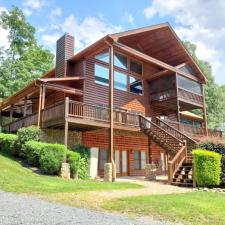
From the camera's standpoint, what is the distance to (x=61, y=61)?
1941 cm

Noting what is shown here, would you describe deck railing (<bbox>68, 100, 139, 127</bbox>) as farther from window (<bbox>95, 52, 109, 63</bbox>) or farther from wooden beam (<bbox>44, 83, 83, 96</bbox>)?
window (<bbox>95, 52, 109, 63</bbox>)

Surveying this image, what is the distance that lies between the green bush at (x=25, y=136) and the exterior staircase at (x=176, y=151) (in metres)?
6.65

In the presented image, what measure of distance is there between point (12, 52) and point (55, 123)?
22.5 m

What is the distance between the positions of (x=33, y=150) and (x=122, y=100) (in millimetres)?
8663

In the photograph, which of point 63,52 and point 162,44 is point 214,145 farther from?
point 162,44

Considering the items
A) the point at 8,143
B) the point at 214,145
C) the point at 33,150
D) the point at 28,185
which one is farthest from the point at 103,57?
the point at 28,185

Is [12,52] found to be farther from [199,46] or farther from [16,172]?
[199,46]

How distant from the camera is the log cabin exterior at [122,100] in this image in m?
15.5

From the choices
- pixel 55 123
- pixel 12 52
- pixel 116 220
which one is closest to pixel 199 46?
pixel 12 52

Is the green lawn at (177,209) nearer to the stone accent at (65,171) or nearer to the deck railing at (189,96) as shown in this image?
the stone accent at (65,171)

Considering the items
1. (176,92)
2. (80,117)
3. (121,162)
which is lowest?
(121,162)

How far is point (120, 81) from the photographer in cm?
2055

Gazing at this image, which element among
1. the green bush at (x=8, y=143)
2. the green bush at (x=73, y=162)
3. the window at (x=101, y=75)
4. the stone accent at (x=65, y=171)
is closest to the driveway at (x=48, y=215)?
the stone accent at (x=65, y=171)

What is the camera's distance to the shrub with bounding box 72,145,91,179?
15367 millimetres
